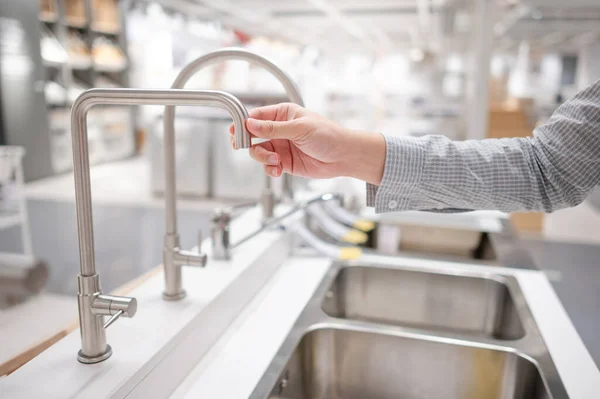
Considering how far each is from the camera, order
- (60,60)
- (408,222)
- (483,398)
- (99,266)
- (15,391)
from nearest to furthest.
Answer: (15,391)
(483,398)
(408,222)
(99,266)
(60,60)

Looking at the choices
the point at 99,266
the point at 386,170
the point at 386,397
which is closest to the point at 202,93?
the point at 386,170

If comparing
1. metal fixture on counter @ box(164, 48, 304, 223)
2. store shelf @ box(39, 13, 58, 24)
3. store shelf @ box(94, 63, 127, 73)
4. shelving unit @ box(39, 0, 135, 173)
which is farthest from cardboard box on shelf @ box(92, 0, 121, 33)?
metal fixture on counter @ box(164, 48, 304, 223)

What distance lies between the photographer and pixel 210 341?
0.98 metres

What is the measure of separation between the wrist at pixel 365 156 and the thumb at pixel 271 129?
116mm

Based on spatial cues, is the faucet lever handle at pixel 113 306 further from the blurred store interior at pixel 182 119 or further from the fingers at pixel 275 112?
the fingers at pixel 275 112

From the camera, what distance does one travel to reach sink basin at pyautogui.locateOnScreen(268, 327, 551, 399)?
3.18 feet

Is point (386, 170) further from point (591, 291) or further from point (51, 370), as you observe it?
point (591, 291)

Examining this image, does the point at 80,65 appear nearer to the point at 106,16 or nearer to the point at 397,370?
the point at 106,16

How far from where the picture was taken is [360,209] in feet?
6.74

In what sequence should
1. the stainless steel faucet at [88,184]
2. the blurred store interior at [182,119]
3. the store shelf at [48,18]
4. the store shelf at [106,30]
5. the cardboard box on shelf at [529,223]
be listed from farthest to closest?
the store shelf at [106,30] → the store shelf at [48,18] → the cardboard box on shelf at [529,223] → the blurred store interior at [182,119] → the stainless steel faucet at [88,184]

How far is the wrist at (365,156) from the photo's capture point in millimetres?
828

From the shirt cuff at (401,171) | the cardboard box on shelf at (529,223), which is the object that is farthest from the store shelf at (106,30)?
the shirt cuff at (401,171)

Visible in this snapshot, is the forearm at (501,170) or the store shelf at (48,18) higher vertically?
the store shelf at (48,18)

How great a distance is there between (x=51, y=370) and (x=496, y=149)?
2.71 feet
